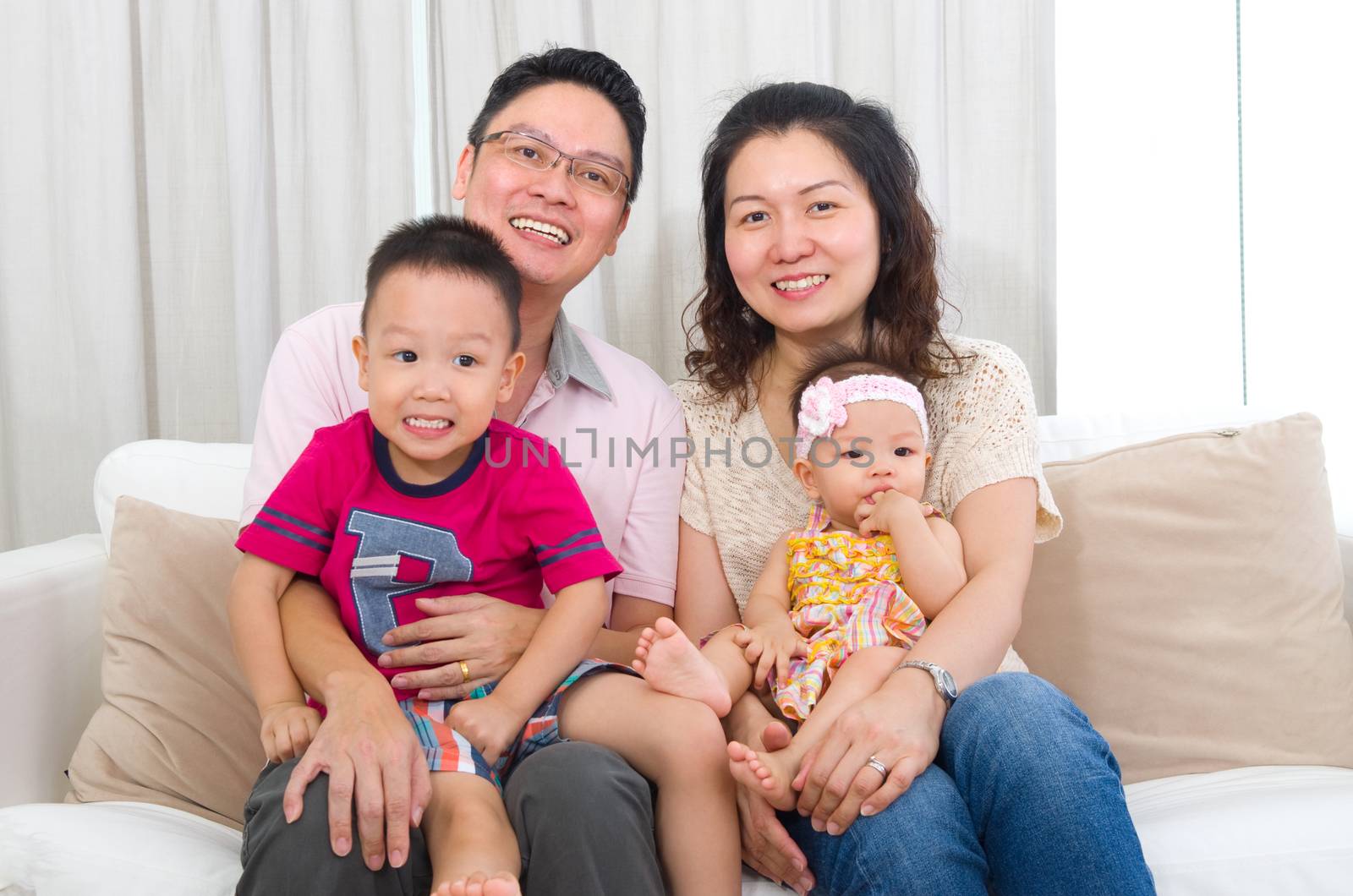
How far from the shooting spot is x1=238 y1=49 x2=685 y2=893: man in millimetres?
1062

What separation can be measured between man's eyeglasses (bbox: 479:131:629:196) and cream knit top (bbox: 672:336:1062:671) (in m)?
0.42

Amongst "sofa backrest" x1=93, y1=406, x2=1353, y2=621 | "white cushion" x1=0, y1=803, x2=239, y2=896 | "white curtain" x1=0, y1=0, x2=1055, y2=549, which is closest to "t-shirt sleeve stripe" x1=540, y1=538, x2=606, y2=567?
"white cushion" x1=0, y1=803, x2=239, y2=896

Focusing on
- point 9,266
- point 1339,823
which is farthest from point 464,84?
point 1339,823

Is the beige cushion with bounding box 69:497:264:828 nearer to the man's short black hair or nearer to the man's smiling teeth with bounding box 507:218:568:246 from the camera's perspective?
the man's smiling teeth with bounding box 507:218:568:246

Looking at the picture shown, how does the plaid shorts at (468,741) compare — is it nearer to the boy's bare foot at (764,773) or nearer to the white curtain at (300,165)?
the boy's bare foot at (764,773)

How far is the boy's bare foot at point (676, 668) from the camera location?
1.22 metres

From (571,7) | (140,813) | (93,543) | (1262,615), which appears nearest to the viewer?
(140,813)

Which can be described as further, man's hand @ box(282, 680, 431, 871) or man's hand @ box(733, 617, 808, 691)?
man's hand @ box(733, 617, 808, 691)

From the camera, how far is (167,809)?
1.42 meters

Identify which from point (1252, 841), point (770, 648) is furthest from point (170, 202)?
point (1252, 841)

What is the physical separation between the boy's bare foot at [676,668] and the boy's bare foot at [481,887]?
325mm

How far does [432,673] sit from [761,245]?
2.76 ft

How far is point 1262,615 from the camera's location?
1.60 m

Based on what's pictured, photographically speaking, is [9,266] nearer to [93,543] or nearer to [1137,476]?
[93,543]
